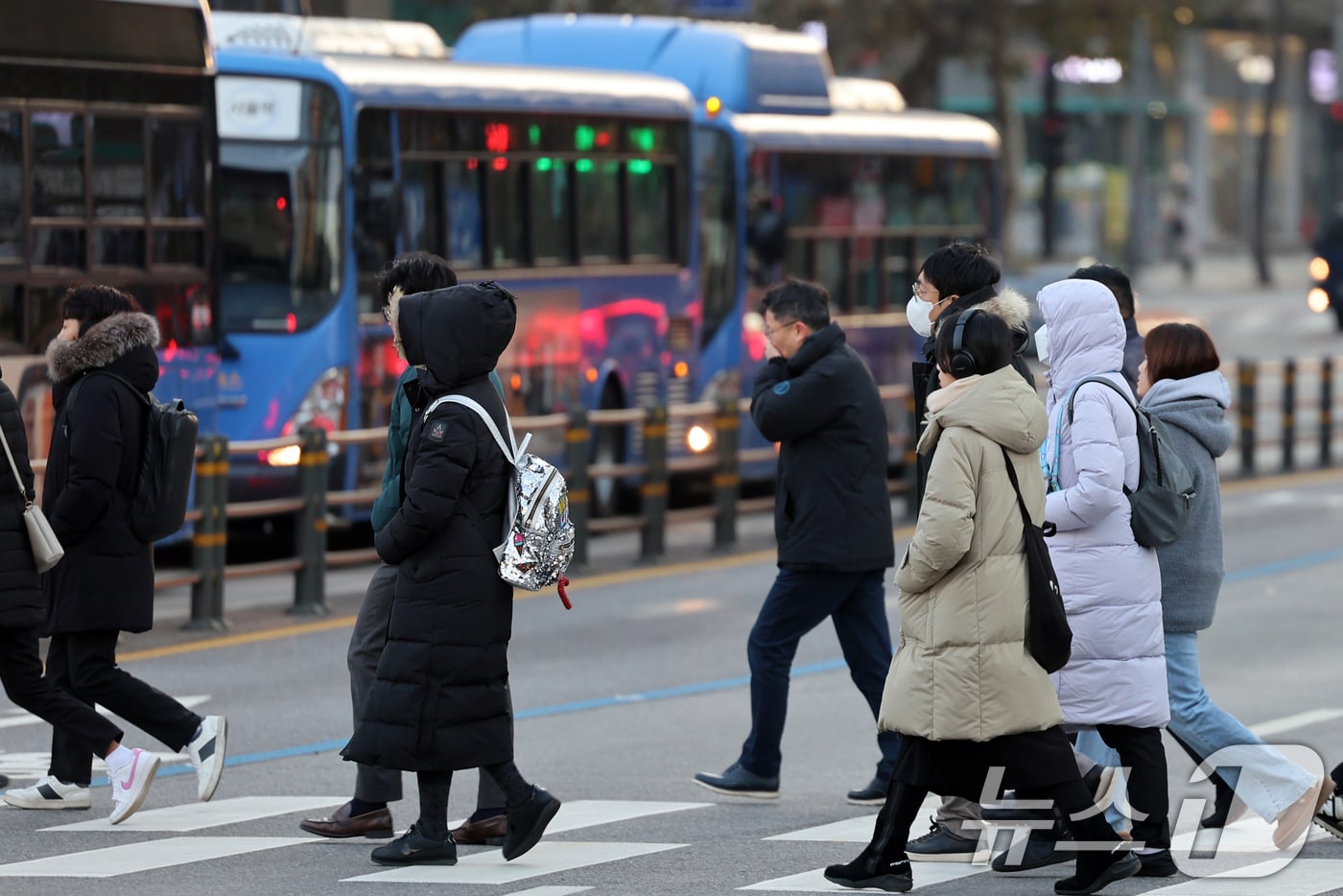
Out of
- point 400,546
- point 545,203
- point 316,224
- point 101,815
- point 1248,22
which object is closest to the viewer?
point 400,546

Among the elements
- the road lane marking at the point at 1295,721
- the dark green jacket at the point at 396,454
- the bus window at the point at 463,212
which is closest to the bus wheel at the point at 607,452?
the bus window at the point at 463,212

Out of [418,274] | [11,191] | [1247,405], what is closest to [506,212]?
[11,191]

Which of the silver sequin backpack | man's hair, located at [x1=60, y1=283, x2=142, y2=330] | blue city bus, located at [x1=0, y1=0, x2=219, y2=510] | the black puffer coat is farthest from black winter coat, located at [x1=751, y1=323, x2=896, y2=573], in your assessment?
blue city bus, located at [x1=0, y1=0, x2=219, y2=510]

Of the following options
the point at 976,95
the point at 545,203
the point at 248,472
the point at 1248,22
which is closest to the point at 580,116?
the point at 545,203

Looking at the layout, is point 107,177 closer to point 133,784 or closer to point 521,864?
point 133,784

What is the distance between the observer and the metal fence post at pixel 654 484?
15.7m

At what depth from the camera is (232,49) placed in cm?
1534

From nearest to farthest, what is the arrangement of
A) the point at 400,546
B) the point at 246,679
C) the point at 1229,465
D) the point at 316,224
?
the point at 400,546 → the point at 246,679 → the point at 316,224 → the point at 1229,465

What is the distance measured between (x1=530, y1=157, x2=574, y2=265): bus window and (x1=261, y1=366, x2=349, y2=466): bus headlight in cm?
239

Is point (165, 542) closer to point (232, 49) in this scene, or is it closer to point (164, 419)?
point (232, 49)

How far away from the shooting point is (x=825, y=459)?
8.48 m

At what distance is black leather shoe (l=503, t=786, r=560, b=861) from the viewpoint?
7.09m

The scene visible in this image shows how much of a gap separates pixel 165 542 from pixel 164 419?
23.7 feet

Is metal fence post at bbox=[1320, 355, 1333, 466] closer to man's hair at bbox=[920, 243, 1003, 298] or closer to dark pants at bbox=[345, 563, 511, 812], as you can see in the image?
man's hair at bbox=[920, 243, 1003, 298]
